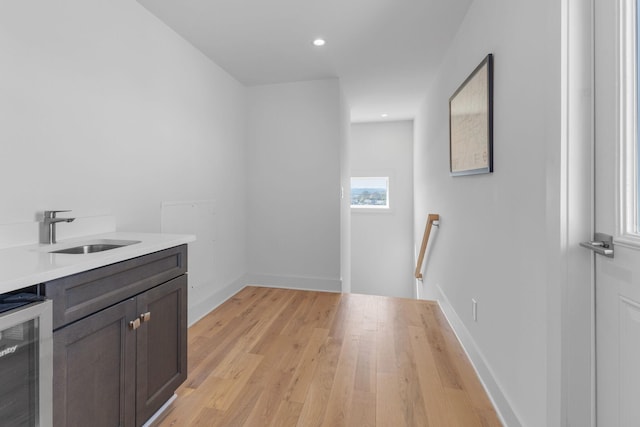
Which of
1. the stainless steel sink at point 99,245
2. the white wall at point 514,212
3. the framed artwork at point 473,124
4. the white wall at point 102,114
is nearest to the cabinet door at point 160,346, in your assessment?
the stainless steel sink at point 99,245

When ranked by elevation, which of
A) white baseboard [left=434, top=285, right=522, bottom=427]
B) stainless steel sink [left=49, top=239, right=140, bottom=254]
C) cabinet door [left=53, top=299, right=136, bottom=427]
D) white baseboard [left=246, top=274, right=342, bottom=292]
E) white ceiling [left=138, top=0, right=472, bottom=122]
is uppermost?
white ceiling [left=138, top=0, right=472, bottom=122]

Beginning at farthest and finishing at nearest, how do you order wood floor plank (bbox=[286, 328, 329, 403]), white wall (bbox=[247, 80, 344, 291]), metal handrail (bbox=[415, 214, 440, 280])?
white wall (bbox=[247, 80, 344, 291]), metal handrail (bbox=[415, 214, 440, 280]), wood floor plank (bbox=[286, 328, 329, 403])

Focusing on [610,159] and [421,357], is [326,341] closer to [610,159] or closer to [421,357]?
[421,357]

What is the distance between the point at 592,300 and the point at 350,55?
2678mm

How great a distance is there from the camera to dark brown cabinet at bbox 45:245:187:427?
3.34ft

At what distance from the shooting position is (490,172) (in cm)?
172

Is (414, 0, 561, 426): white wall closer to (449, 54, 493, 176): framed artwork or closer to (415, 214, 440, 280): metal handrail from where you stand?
(449, 54, 493, 176): framed artwork

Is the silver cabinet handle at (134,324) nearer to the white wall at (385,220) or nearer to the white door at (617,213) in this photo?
the white door at (617,213)

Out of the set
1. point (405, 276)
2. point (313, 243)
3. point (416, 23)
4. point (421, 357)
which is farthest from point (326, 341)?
point (405, 276)

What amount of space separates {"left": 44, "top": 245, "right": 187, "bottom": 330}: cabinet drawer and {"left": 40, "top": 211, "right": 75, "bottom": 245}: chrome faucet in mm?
516

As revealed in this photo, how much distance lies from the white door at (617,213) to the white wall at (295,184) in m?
2.59

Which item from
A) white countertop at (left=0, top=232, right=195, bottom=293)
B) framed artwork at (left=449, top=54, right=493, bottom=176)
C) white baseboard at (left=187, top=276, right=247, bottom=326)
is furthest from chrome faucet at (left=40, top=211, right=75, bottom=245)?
framed artwork at (left=449, top=54, right=493, bottom=176)

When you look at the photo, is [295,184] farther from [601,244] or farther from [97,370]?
[601,244]

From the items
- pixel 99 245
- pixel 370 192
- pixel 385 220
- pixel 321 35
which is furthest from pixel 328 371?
pixel 370 192
